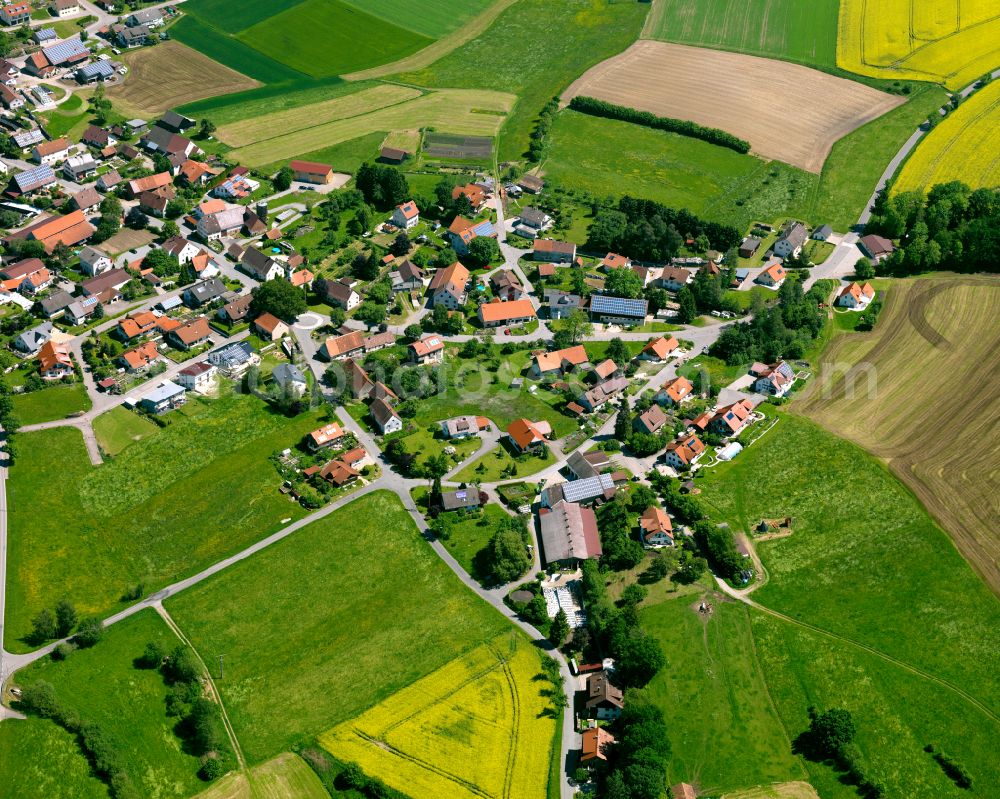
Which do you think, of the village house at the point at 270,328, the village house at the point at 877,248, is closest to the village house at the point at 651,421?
the village house at the point at 270,328

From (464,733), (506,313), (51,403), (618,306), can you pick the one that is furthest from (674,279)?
(51,403)

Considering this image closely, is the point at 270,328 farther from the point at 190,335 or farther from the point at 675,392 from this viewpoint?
the point at 675,392

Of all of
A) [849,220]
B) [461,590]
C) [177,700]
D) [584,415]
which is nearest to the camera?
[177,700]

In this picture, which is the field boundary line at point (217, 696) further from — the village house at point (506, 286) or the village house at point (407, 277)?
the village house at point (506, 286)

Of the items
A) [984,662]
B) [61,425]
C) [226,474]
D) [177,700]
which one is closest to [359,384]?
[226,474]

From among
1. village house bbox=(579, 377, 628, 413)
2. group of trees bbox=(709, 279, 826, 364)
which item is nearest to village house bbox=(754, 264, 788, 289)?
group of trees bbox=(709, 279, 826, 364)

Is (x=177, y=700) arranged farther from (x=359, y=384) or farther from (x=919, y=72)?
(x=919, y=72)

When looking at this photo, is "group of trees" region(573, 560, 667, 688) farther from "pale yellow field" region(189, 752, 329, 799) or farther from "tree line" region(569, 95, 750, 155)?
"tree line" region(569, 95, 750, 155)
